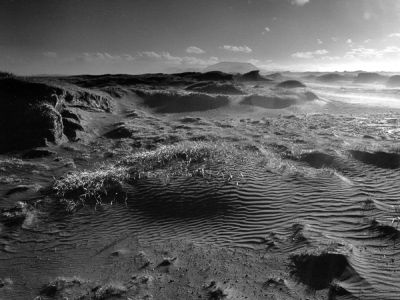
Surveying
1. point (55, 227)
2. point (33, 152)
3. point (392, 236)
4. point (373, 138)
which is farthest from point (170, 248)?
point (373, 138)

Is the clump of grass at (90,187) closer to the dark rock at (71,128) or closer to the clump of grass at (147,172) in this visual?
the clump of grass at (147,172)

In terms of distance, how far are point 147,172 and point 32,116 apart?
1003 cm

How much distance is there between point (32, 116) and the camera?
19.4 m

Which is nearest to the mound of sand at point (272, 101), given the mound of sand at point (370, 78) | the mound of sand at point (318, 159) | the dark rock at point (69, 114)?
the dark rock at point (69, 114)

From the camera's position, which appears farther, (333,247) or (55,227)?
(55,227)

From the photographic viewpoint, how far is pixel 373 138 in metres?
18.6

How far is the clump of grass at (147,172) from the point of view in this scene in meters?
12.1

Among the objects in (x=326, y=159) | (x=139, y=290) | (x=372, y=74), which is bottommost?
(x=139, y=290)

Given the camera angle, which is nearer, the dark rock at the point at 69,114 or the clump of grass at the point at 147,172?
the clump of grass at the point at 147,172

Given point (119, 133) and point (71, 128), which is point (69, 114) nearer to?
point (71, 128)

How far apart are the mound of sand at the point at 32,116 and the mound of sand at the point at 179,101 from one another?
43.1 feet

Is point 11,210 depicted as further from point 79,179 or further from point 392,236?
point 392,236

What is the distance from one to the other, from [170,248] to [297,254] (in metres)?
3.19

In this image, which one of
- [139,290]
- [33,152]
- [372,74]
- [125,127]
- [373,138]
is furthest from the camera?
[372,74]
